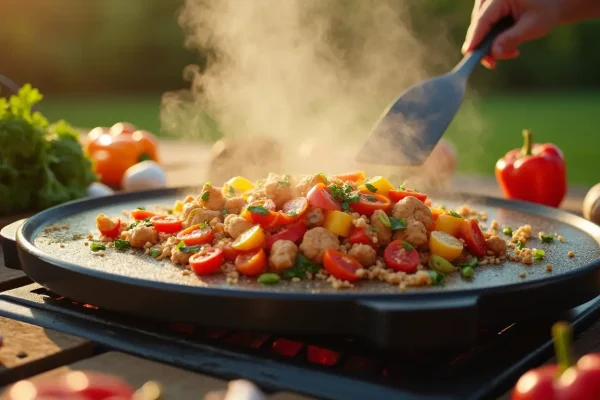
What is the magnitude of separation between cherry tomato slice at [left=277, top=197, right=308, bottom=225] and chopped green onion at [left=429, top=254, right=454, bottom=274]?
49 centimetres

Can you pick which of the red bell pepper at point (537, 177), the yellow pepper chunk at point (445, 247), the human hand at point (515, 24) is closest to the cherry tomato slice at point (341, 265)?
the yellow pepper chunk at point (445, 247)

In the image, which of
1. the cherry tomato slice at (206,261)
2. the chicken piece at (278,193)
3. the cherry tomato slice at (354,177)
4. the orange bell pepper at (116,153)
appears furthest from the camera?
the orange bell pepper at (116,153)

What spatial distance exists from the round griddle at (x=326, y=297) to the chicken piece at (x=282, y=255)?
6 centimetres

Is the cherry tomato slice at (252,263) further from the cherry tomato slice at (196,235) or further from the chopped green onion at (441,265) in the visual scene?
the chopped green onion at (441,265)

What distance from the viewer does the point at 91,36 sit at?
2211cm

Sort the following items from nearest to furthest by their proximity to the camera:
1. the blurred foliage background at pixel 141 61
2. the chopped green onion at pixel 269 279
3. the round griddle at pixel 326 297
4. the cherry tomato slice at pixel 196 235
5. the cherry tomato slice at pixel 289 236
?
the round griddle at pixel 326 297 < the chopped green onion at pixel 269 279 < the cherry tomato slice at pixel 289 236 < the cherry tomato slice at pixel 196 235 < the blurred foliage background at pixel 141 61

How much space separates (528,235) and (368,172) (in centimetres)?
160

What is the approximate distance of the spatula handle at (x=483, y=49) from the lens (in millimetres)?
3619

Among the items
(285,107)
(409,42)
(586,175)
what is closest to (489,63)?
(285,107)

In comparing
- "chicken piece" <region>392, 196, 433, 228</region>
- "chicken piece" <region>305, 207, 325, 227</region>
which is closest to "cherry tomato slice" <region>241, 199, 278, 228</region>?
"chicken piece" <region>305, 207, 325, 227</region>

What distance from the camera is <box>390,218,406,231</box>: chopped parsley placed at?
268cm

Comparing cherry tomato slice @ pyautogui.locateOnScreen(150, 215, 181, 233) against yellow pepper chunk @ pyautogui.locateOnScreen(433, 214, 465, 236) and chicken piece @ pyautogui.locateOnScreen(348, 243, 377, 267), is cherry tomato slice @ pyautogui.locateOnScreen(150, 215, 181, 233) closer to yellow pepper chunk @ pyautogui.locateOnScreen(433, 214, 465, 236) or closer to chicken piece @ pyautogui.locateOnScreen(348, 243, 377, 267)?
chicken piece @ pyautogui.locateOnScreen(348, 243, 377, 267)

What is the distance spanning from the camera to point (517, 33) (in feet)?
12.1

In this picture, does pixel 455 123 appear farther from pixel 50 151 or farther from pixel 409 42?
pixel 50 151
